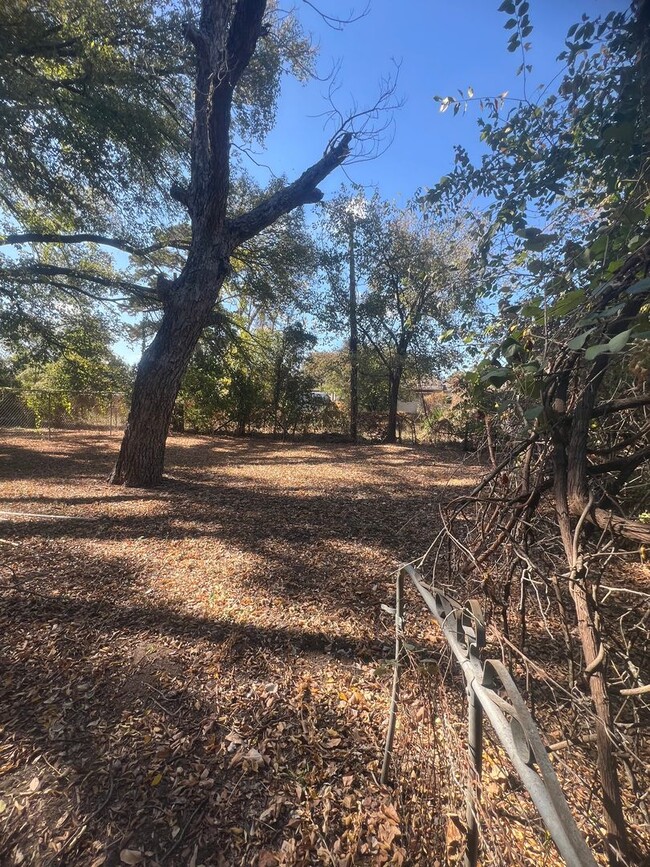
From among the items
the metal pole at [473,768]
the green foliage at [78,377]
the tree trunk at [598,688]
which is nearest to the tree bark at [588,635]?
the tree trunk at [598,688]

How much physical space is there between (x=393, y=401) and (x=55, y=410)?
11.9 m

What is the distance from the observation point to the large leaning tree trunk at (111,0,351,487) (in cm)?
514

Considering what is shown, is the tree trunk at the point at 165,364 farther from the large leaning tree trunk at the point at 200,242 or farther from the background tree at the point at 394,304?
the background tree at the point at 394,304

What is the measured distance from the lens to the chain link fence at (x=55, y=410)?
41.8 ft

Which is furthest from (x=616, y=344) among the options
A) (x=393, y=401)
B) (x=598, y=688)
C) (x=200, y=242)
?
(x=393, y=401)

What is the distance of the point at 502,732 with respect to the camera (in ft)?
2.17

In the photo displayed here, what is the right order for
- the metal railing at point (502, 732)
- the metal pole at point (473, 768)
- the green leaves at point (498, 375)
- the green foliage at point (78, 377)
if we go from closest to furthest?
1. the metal railing at point (502, 732)
2. the metal pole at point (473, 768)
3. the green leaves at point (498, 375)
4. the green foliage at point (78, 377)

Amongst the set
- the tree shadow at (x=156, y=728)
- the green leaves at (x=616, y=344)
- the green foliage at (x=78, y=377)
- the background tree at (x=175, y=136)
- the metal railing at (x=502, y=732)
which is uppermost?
the background tree at (x=175, y=136)

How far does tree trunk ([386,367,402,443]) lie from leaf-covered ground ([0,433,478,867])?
31.0ft

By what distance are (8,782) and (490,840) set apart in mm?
1716

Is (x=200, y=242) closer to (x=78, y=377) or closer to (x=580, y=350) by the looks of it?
(x=580, y=350)

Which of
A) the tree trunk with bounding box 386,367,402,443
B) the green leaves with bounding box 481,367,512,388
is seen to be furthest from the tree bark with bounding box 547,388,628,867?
the tree trunk with bounding box 386,367,402,443

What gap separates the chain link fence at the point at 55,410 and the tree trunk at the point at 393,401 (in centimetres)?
959

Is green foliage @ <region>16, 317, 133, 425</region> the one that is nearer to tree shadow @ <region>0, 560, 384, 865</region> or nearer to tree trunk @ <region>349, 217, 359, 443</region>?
tree trunk @ <region>349, 217, 359, 443</region>
